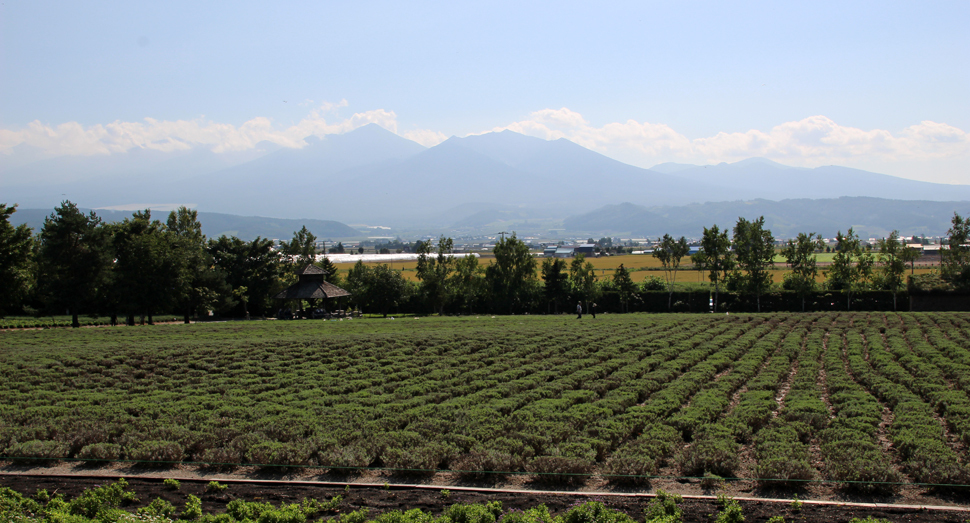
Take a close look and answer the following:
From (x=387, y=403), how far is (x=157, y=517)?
24.7ft

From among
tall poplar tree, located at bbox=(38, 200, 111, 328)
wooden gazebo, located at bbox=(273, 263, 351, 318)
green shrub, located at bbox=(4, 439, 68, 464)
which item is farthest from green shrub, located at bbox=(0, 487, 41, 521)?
wooden gazebo, located at bbox=(273, 263, 351, 318)

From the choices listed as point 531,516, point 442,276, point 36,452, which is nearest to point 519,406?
point 531,516

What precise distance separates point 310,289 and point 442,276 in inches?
580

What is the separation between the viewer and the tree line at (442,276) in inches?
1816

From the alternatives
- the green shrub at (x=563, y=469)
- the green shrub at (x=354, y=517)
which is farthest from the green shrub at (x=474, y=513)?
the green shrub at (x=563, y=469)

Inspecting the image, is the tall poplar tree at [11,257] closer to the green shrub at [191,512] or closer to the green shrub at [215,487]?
the green shrub at [215,487]

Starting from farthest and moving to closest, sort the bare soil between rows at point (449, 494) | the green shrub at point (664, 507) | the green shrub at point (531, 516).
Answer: the bare soil between rows at point (449, 494) < the green shrub at point (664, 507) < the green shrub at point (531, 516)

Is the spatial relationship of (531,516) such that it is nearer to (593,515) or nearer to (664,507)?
(593,515)

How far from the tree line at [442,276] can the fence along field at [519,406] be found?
63.9 ft

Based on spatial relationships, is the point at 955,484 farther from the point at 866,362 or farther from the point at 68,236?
the point at 68,236

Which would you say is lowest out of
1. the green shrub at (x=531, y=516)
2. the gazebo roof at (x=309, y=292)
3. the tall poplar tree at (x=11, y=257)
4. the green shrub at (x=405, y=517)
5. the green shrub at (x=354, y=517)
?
the green shrub at (x=354, y=517)

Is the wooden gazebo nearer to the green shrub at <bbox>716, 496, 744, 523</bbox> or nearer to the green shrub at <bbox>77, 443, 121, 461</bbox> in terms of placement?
the green shrub at <bbox>77, 443, 121, 461</bbox>

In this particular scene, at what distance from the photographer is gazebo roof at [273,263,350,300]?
54.7m

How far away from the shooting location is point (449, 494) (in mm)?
9516
